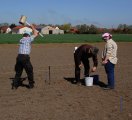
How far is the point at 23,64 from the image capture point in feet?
36.2

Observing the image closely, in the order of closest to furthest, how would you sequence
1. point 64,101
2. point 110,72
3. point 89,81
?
point 64,101 < point 110,72 < point 89,81

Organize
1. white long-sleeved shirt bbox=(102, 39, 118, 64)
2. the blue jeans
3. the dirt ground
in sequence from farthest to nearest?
the blue jeans → white long-sleeved shirt bbox=(102, 39, 118, 64) → the dirt ground

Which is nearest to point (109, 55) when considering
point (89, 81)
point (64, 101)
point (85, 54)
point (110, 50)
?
point (110, 50)

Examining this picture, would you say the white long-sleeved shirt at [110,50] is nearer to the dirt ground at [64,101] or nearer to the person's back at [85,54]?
the person's back at [85,54]

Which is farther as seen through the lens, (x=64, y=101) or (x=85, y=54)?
(x=85, y=54)

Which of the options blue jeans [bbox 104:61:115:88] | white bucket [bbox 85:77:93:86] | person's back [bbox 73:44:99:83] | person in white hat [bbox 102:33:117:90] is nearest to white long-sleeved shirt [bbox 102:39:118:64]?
person in white hat [bbox 102:33:117:90]

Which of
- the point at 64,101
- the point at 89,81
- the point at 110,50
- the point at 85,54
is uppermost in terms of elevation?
the point at 110,50

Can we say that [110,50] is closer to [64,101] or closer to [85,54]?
[85,54]

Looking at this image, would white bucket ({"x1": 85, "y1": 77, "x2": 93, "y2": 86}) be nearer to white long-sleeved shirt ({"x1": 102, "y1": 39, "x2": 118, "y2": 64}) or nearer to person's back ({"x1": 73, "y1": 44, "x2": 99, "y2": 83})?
person's back ({"x1": 73, "y1": 44, "x2": 99, "y2": 83})

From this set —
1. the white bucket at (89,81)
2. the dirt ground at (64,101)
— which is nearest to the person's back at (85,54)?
the white bucket at (89,81)

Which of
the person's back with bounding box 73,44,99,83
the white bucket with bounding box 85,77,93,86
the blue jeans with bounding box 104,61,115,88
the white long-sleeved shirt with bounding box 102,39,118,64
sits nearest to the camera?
the white long-sleeved shirt with bounding box 102,39,118,64

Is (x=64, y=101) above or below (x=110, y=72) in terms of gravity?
below

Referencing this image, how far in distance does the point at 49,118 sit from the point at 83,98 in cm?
214

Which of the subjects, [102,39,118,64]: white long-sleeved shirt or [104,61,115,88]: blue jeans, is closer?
[102,39,118,64]: white long-sleeved shirt
